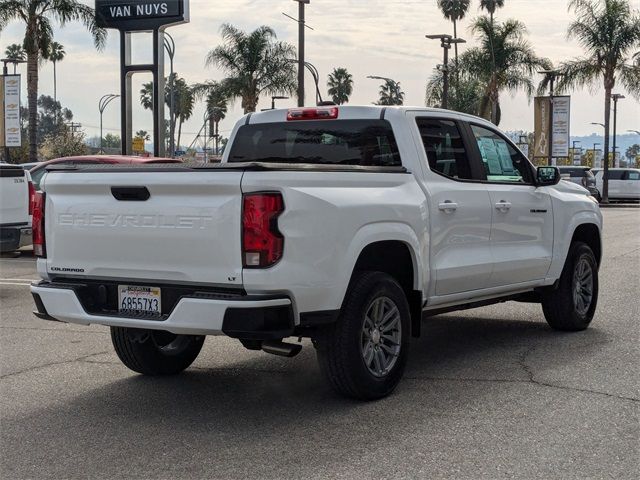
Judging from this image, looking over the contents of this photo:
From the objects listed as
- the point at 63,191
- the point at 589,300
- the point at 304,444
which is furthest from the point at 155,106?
the point at 304,444

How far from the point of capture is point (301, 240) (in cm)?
549

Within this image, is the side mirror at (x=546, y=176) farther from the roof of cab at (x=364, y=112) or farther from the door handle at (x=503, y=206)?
the roof of cab at (x=364, y=112)

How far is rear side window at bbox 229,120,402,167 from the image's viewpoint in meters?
6.96

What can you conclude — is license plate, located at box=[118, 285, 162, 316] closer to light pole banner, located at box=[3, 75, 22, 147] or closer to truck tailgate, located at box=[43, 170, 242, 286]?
truck tailgate, located at box=[43, 170, 242, 286]

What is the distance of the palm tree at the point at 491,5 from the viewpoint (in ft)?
190

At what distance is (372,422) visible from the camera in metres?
5.67

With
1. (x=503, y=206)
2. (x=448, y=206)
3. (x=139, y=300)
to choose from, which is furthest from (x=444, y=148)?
(x=139, y=300)

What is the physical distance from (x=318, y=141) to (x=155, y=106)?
53.9 ft

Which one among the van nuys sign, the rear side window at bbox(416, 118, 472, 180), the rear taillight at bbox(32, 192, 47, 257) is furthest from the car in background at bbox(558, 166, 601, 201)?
the rear taillight at bbox(32, 192, 47, 257)

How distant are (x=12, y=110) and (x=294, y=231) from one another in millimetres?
35643

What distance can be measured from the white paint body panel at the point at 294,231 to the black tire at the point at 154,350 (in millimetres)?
826

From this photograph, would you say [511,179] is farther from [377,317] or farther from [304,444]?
[304,444]

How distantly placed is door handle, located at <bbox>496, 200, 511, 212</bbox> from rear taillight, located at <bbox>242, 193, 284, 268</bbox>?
2.71 metres

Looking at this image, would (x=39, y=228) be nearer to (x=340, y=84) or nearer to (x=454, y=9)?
(x=454, y=9)
